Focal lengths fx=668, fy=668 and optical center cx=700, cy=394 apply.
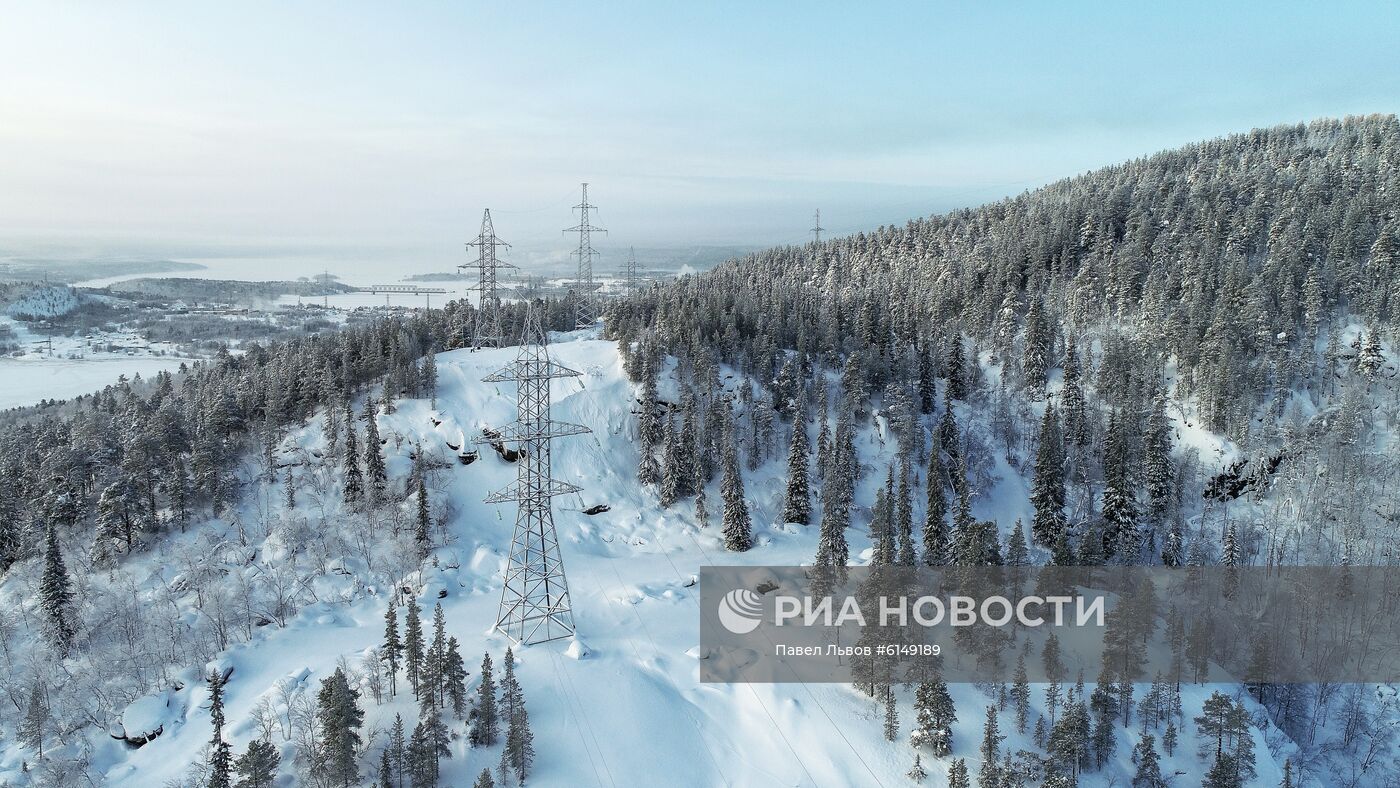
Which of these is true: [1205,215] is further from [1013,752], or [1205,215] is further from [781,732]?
[781,732]

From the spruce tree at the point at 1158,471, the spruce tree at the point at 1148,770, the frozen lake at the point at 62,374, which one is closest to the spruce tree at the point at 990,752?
the spruce tree at the point at 1148,770

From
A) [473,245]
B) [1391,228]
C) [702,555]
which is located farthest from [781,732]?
[1391,228]

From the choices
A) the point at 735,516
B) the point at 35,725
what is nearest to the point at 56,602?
the point at 35,725

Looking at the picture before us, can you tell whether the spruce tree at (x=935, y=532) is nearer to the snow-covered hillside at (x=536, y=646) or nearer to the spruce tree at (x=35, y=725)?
the snow-covered hillside at (x=536, y=646)

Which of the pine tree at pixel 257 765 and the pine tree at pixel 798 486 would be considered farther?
the pine tree at pixel 798 486

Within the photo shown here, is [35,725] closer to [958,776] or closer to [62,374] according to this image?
[958,776]

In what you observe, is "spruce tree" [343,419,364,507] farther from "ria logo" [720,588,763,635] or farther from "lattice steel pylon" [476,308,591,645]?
"ria logo" [720,588,763,635]
